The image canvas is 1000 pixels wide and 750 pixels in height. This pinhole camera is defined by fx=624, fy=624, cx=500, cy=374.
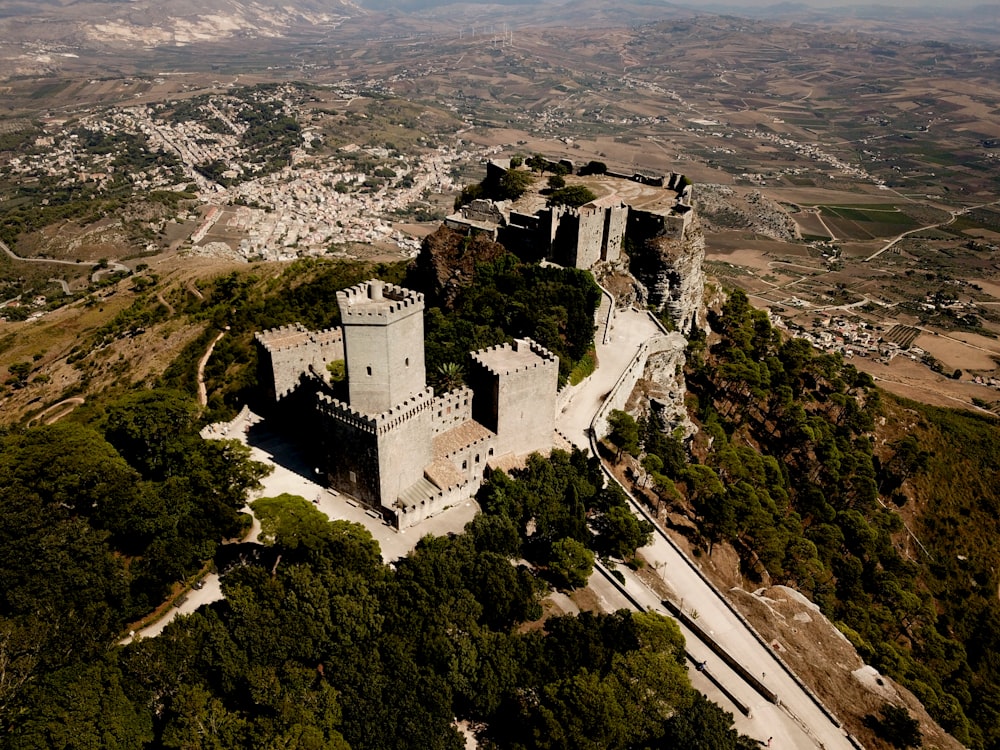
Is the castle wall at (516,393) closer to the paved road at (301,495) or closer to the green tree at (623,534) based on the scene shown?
the paved road at (301,495)

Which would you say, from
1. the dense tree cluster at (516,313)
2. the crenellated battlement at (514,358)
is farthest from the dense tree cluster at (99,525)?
the dense tree cluster at (516,313)

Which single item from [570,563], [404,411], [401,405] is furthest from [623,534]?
[401,405]

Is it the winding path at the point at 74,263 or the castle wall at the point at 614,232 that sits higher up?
the castle wall at the point at 614,232

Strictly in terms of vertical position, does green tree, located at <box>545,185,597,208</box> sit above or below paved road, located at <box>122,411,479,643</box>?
above

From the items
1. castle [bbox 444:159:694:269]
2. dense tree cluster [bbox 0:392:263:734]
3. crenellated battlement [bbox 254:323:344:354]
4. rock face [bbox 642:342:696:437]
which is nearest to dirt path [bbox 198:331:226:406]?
crenellated battlement [bbox 254:323:344:354]

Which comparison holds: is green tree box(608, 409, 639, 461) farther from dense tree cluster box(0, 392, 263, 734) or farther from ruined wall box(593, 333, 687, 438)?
dense tree cluster box(0, 392, 263, 734)

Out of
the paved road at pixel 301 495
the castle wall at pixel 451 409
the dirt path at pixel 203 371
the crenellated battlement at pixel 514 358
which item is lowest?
the dirt path at pixel 203 371

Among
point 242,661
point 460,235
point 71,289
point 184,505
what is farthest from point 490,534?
point 71,289
